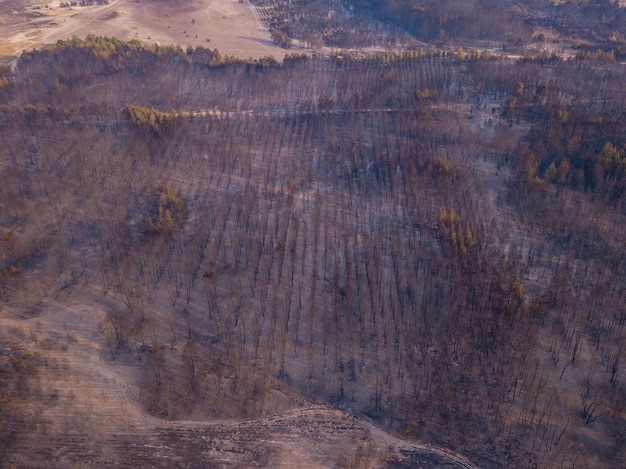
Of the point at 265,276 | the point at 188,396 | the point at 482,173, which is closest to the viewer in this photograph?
the point at 188,396

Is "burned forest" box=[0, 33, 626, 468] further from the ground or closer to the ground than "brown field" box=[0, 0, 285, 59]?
closer to the ground

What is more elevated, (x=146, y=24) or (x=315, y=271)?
(x=146, y=24)

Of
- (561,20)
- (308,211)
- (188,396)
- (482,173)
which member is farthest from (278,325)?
(561,20)

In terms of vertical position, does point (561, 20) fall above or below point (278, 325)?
above

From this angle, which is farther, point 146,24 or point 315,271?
point 146,24

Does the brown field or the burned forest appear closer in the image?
the burned forest

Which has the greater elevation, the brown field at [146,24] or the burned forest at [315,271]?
the brown field at [146,24]

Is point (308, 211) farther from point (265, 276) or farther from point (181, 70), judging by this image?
point (181, 70)

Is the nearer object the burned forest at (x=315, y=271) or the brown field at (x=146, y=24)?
the burned forest at (x=315, y=271)
